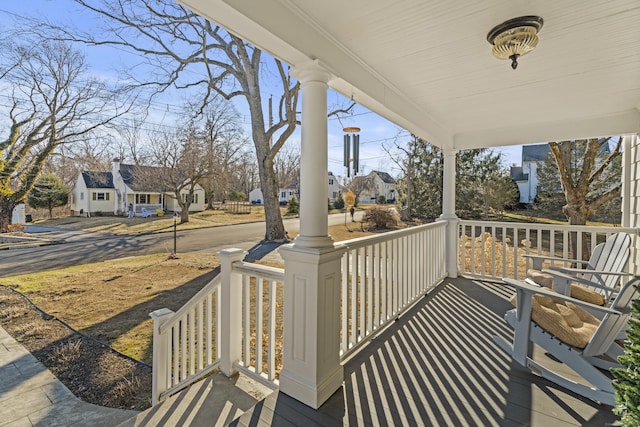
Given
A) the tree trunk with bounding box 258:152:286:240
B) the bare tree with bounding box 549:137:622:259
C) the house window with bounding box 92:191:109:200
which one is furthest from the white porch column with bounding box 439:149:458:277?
the house window with bounding box 92:191:109:200

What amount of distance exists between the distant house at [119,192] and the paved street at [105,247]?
164cm

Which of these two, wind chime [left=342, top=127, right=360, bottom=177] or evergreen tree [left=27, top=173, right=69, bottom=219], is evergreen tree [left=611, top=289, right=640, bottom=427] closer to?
wind chime [left=342, top=127, right=360, bottom=177]

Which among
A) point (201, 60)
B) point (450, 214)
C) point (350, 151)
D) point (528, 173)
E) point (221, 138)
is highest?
point (201, 60)

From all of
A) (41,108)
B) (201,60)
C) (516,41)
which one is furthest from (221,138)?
(516,41)

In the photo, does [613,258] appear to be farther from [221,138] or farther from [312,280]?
[221,138]

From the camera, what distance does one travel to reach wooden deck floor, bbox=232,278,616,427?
164cm

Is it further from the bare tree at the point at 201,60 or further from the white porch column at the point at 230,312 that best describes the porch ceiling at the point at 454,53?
the bare tree at the point at 201,60

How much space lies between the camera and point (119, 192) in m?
16.7

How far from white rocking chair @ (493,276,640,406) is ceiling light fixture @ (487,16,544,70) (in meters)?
1.53

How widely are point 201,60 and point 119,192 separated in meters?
11.1

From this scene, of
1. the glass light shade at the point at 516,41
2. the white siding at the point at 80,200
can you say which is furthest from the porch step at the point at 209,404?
the white siding at the point at 80,200

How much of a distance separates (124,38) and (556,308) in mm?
11693

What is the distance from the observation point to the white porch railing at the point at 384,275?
236cm

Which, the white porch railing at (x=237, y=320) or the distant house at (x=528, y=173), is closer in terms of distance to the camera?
the white porch railing at (x=237, y=320)
